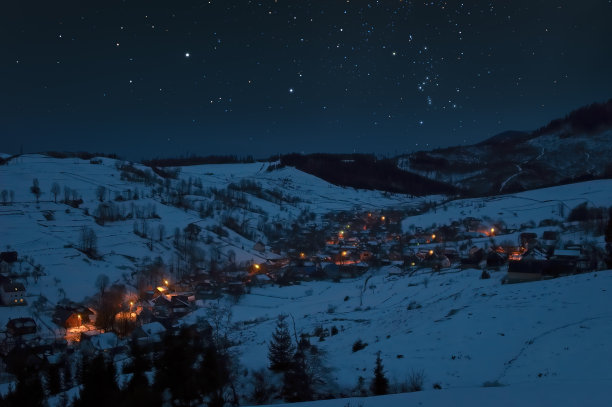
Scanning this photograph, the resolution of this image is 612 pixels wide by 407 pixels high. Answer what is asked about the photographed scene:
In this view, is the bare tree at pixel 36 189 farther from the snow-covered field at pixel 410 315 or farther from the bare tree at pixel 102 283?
the bare tree at pixel 102 283

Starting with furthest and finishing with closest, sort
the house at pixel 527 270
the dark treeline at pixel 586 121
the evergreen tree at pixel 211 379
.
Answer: the dark treeline at pixel 586 121
the house at pixel 527 270
the evergreen tree at pixel 211 379

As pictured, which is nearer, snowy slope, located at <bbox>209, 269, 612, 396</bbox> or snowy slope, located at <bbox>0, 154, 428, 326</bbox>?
snowy slope, located at <bbox>209, 269, 612, 396</bbox>

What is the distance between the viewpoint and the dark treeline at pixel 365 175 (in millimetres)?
107625

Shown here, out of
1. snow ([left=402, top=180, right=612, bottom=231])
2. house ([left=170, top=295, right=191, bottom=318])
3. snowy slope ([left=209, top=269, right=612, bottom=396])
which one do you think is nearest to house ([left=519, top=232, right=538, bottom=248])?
snow ([left=402, top=180, right=612, bottom=231])

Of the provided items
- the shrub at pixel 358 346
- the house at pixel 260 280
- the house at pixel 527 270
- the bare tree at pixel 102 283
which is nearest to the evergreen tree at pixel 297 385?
the shrub at pixel 358 346

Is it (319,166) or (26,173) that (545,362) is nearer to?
(26,173)

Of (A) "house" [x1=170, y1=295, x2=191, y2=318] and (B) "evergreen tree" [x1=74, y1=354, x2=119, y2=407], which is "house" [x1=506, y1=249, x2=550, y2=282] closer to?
(A) "house" [x1=170, y1=295, x2=191, y2=318]

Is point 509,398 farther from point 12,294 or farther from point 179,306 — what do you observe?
point 12,294

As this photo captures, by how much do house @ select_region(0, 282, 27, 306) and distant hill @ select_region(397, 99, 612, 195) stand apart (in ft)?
263

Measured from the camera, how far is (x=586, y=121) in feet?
422

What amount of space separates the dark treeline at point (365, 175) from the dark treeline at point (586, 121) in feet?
161

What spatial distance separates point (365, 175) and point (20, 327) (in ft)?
339

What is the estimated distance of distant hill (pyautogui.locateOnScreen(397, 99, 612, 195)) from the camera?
98.4 m

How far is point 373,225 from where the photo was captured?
59.8 m
